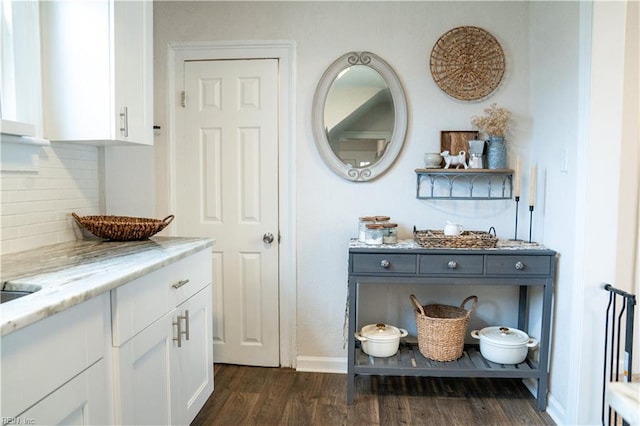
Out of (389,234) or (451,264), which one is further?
(389,234)

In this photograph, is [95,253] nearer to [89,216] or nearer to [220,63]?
[89,216]

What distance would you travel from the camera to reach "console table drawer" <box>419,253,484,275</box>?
7.43 feet

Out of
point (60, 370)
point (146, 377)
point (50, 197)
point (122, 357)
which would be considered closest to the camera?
point (60, 370)

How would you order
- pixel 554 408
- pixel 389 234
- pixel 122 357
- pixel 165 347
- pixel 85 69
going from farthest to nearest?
pixel 389 234 < pixel 554 408 < pixel 85 69 < pixel 165 347 < pixel 122 357

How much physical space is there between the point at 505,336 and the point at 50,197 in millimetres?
2412

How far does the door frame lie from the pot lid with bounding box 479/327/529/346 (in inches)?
46.4

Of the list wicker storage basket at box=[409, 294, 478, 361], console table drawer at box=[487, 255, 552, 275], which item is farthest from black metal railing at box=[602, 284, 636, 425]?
wicker storage basket at box=[409, 294, 478, 361]

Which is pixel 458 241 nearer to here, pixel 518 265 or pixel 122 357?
pixel 518 265

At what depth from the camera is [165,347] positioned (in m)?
1.67

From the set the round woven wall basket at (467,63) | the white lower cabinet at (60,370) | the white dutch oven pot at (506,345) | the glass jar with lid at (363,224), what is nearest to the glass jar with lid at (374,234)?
the glass jar with lid at (363,224)

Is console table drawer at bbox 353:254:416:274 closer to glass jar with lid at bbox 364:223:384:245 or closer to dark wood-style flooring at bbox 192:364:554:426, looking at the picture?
glass jar with lid at bbox 364:223:384:245

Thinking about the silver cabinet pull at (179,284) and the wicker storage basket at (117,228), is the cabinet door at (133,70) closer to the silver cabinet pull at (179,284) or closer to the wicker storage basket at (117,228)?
the wicker storage basket at (117,228)

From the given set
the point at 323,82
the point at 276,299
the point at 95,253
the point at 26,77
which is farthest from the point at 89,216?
the point at 323,82

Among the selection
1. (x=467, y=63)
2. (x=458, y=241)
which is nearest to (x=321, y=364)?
(x=458, y=241)
